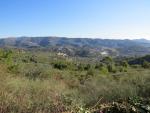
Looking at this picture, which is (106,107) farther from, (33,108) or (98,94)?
(98,94)

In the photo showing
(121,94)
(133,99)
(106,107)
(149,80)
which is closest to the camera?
(106,107)

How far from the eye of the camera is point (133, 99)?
24.8 feet

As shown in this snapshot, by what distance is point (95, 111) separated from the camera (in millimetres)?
6703

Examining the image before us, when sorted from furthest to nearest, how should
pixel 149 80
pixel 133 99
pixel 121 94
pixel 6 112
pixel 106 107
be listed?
pixel 149 80 → pixel 121 94 → pixel 133 99 → pixel 106 107 → pixel 6 112

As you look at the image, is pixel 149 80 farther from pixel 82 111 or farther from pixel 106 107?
pixel 82 111

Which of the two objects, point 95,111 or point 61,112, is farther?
point 95,111

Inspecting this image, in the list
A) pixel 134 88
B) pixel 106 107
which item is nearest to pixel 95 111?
pixel 106 107

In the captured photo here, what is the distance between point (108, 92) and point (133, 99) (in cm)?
206

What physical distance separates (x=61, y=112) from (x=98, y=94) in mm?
3460

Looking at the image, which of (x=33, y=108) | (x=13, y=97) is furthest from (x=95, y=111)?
(x=13, y=97)

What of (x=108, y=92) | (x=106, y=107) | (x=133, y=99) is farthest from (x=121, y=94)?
(x=106, y=107)

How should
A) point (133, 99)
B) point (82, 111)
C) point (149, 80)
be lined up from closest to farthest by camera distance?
point (82, 111)
point (133, 99)
point (149, 80)

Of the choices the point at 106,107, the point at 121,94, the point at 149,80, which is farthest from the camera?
the point at 149,80

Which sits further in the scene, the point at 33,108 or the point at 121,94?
the point at 121,94
